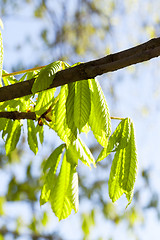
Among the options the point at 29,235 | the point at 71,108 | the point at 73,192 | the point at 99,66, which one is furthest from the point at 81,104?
the point at 29,235

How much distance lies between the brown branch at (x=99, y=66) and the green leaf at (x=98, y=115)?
126 mm

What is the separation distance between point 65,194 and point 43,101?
290mm

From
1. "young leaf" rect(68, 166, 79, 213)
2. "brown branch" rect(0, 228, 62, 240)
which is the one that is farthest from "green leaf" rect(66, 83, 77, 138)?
"brown branch" rect(0, 228, 62, 240)

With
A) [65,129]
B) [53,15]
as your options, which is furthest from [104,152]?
[53,15]

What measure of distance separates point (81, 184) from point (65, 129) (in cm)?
284

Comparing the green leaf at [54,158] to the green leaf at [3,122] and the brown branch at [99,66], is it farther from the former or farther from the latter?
the brown branch at [99,66]

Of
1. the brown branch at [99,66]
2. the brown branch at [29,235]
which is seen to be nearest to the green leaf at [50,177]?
the brown branch at [99,66]

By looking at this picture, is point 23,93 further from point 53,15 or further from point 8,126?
point 53,15

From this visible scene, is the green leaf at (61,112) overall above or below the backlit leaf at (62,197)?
above

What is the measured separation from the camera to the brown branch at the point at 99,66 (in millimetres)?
713

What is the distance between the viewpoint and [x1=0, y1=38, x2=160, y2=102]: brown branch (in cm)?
71

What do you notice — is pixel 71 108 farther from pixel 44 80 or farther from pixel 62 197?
pixel 62 197

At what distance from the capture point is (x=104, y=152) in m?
1.01

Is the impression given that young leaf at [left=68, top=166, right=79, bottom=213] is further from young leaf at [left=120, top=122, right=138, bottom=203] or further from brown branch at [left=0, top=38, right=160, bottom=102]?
brown branch at [left=0, top=38, right=160, bottom=102]
